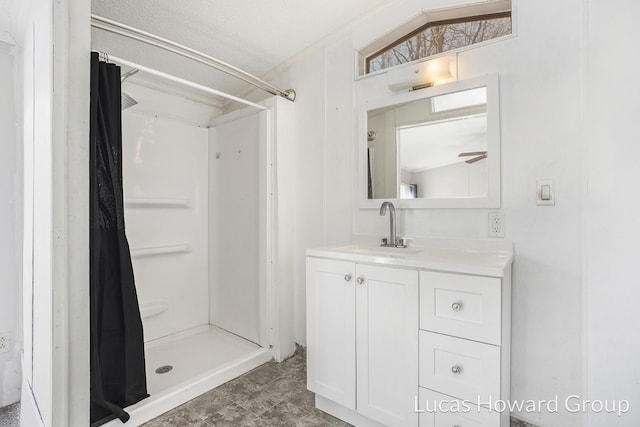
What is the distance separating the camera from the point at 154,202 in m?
2.34

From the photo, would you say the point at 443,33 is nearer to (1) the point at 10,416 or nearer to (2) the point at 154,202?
(2) the point at 154,202

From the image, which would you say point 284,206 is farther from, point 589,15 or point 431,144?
point 589,15

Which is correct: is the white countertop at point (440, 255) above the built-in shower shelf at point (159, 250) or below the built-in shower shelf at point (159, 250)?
above

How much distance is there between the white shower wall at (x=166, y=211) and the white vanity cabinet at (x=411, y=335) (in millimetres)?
1449

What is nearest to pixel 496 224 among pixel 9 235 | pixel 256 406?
pixel 256 406

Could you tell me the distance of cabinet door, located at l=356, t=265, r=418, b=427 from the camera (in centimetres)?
127

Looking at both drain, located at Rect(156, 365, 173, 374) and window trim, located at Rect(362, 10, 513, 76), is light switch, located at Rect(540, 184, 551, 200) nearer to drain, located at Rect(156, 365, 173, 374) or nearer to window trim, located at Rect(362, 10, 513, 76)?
window trim, located at Rect(362, 10, 513, 76)

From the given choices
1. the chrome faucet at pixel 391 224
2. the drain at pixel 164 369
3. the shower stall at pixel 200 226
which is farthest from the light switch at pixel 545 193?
the drain at pixel 164 369

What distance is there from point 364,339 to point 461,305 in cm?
49

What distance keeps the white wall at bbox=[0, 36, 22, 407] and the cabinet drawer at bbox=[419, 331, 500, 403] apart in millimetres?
2248

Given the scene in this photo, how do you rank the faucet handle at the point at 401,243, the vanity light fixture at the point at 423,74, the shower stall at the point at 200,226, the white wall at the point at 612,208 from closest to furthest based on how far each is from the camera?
the white wall at the point at 612,208 → the vanity light fixture at the point at 423,74 → the faucet handle at the point at 401,243 → the shower stall at the point at 200,226

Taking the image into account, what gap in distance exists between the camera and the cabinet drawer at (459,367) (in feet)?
3.60

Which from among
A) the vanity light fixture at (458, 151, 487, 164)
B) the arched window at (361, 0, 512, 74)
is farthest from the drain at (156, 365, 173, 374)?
the arched window at (361, 0, 512, 74)

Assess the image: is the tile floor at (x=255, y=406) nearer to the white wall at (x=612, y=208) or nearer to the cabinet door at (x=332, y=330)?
the cabinet door at (x=332, y=330)
